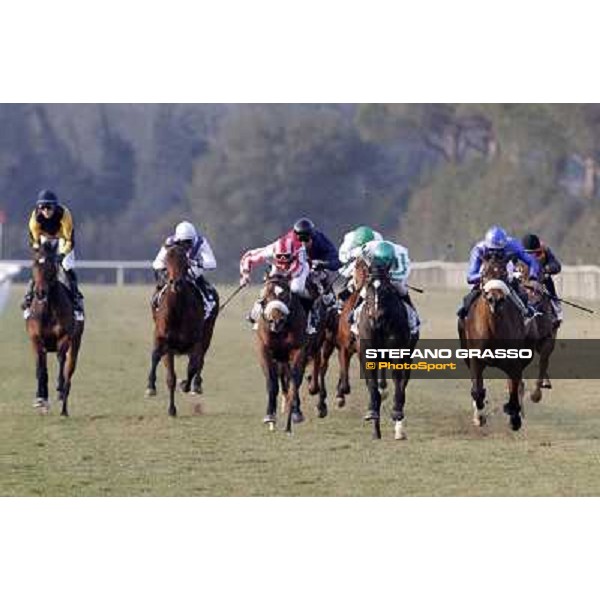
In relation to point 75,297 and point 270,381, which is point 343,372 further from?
point 75,297

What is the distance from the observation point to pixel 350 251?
1831 cm

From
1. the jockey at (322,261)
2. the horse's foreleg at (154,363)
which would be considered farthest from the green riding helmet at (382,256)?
the horse's foreleg at (154,363)

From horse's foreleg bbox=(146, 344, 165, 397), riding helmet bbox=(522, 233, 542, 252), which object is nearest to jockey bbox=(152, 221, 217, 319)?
horse's foreleg bbox=(146, 344, 165, 397)

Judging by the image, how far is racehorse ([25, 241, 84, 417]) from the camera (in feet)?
59.6

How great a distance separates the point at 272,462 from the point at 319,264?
3.74 meters

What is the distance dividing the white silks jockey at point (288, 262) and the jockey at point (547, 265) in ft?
12.3

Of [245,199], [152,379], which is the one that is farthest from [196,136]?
[152,379]

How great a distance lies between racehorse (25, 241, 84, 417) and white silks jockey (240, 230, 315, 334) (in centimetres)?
197

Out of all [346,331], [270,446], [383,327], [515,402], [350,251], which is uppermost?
[350,251]

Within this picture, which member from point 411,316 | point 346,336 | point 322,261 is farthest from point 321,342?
point 411,316

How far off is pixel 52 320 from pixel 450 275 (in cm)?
3425

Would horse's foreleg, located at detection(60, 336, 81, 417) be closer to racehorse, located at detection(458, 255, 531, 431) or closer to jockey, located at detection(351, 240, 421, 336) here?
jockey, located at detection(351, 240, 421, 336)

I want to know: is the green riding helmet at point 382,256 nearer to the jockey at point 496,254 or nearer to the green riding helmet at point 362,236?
the jockey at point 496,254

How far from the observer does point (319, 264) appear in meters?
18.5
